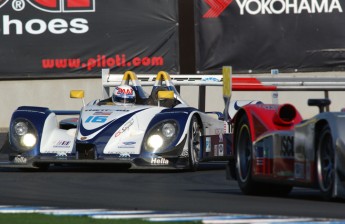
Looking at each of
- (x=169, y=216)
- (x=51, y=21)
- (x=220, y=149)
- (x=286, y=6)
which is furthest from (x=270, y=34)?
(x=169, y=216)

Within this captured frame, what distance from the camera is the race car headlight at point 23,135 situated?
15.2 metres

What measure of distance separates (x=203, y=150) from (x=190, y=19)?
9.69 meters

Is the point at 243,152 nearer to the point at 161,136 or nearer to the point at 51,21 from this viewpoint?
the point at 161,136

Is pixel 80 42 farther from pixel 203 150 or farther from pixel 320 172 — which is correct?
pixel 320 172

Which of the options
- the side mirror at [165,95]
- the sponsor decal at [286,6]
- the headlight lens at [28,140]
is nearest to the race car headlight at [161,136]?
the side mirror at [165,95]

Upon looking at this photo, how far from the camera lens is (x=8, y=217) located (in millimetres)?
8766

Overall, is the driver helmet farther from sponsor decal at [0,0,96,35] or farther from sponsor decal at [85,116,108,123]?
sponsor decal at [0,0,96,35]

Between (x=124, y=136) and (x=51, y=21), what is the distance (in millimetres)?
10399

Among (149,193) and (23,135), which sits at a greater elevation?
(23,135)

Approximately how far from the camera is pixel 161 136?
48.3ft

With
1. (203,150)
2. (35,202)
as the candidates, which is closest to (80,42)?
(203,150)

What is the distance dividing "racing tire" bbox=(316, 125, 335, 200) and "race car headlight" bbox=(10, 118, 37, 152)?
20.4 feet

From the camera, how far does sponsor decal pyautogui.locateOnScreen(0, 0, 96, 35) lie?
2461 cm

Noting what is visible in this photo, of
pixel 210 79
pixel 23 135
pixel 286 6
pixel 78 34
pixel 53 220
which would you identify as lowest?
pixel 53 220
